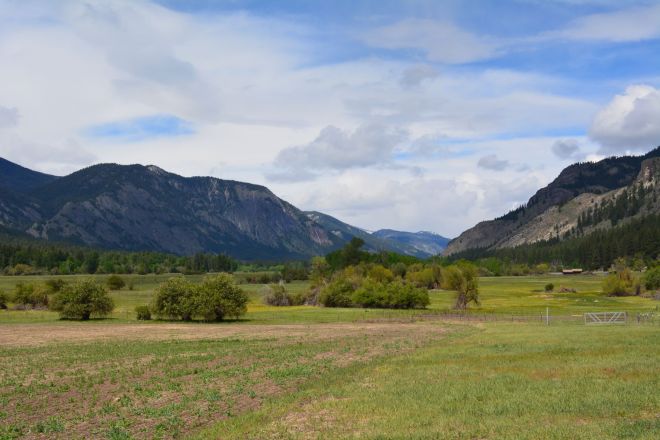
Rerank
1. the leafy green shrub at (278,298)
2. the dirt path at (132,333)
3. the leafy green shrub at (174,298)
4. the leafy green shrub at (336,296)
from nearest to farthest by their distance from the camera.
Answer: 1. the dirt path at (132,333)
2. the leafy green shrub at (174,298)
3. the leafy green shrub at (336,296)
4. the leafy green shrub at (278,298)

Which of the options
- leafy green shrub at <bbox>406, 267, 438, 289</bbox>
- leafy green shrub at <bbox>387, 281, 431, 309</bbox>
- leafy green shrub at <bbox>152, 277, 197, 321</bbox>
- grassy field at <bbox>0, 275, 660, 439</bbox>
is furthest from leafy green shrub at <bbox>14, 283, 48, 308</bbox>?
leafy green shrub at <bbox>406, 267, 438, 289</bbox>

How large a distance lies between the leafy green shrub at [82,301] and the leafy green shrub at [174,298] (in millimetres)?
9300

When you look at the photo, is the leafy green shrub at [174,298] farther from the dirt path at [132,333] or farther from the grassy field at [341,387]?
the grassy field at [341,387]

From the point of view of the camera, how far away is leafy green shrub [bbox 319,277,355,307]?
5113 inches

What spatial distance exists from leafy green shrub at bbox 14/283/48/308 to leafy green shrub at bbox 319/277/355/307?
58.9 meters

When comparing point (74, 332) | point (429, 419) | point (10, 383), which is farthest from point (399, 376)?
point (74, 332)

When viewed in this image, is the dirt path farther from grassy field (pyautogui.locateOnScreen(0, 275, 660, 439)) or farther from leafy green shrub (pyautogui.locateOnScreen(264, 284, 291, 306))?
leafy green shrub (pyautogui.locateOnScreen(264, 284, 291, 306))

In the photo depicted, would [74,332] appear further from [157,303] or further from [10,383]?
[10,383]

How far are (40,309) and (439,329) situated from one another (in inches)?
3595

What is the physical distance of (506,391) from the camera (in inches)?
1056

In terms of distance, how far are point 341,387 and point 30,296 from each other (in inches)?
4442

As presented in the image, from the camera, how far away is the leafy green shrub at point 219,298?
94.1m

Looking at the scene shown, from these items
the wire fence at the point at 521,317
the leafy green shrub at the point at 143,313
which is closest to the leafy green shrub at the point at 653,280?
the wire fence at the point at 521,317

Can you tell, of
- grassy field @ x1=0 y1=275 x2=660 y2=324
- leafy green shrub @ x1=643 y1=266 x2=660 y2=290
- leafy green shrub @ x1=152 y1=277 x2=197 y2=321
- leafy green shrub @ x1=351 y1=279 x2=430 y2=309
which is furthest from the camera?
leafy green shrub @ x1=643 y1=266 x2=660 y2=290
